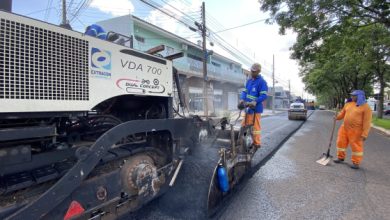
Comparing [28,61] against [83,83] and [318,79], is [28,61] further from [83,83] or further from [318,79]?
[318,79]

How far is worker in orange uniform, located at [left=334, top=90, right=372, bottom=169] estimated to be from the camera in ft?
17.2

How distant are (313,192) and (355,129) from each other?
247 cm

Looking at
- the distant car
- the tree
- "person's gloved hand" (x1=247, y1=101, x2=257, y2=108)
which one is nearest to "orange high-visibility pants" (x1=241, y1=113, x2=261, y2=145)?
"person's gloved hand" (x1=247, y1=101, x2=257, y2=108)

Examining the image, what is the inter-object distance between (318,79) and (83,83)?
36.2m

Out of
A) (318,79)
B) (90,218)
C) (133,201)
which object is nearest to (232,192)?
(133,201)

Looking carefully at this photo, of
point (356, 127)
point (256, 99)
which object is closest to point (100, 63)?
point (256, 99)

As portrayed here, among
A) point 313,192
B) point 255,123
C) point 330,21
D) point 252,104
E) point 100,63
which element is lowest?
point 313,192

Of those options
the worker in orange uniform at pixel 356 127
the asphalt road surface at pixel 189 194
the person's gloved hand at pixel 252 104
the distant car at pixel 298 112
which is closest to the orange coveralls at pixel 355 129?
the worker in orange uniform at pixel 356 127

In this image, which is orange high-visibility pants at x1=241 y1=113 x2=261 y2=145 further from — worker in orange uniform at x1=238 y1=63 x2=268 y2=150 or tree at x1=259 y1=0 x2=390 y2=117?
tree at x1=259 y1=0 x2=390 y2=117

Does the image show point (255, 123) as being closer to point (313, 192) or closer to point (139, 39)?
point (313, 192)

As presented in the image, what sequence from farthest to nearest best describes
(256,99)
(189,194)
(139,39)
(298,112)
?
1. (298,112)
2. (139,39)
3. (256,99)
4. (189,194)

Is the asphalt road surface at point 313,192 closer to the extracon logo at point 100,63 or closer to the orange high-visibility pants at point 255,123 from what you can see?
the orange high-visibility pants at point 255,123

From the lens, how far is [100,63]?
204 cm

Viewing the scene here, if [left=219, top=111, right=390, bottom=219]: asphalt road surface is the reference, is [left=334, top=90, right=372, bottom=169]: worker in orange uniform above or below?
above
